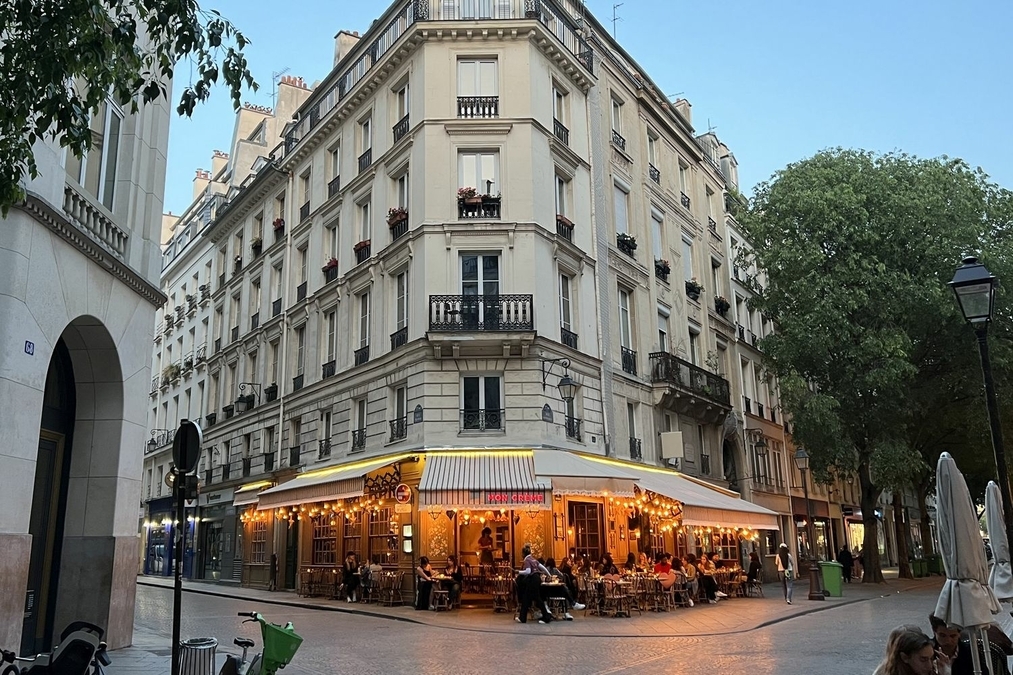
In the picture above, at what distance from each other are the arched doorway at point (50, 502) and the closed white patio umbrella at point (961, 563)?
33.2 feet

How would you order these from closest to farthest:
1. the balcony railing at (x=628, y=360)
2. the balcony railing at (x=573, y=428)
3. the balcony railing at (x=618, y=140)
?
the balcony railing at (x=573, y=428), the balcony railing at (x=628, y=360), the balcony railing at (x=618, y=140)

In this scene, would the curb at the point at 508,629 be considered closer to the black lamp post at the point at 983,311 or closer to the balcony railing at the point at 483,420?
the balcony railing at the point at 483,420

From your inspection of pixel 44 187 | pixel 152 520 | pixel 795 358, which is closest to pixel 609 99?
Result: pixel 795 358

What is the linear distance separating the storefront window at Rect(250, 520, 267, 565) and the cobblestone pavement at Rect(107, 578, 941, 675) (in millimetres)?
6540

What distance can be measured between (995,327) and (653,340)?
10.4m

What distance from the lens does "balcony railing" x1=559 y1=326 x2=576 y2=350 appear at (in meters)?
21.6

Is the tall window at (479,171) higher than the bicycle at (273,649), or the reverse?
the tall window at (479,171)

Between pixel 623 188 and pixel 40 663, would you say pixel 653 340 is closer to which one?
pixel 623 188

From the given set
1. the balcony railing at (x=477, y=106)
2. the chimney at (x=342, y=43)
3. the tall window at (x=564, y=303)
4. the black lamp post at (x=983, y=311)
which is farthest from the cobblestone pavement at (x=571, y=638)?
the chimney at (x=342, y=43)

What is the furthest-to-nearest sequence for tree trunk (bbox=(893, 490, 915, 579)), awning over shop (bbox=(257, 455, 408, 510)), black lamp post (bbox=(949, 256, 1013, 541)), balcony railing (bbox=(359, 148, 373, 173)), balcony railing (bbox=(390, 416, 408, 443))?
1. tree trunk (bbox=(893, 490, 915, 579))
2. balcony railing (bbox=(359, 148, 373, 173))
3. balcony railing (bbox=(390, 416, 408, 443))
4. awning over shop (bbox=(257, 455, 408, 510))
5. black lamp post (bbox=(949, 256, 1013, 541))

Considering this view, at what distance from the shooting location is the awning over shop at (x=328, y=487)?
1966 cm

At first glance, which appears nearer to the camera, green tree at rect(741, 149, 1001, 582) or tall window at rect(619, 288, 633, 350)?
tall window at rect(619, 288, 633, 350)

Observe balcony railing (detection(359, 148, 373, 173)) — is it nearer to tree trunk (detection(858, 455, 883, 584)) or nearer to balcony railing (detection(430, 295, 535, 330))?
balcony railing (detection(430, 295, 535, 330))

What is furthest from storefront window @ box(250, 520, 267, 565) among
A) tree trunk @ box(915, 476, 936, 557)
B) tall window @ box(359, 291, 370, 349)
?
tree trunk @ box(915, 476, 936, 557)
